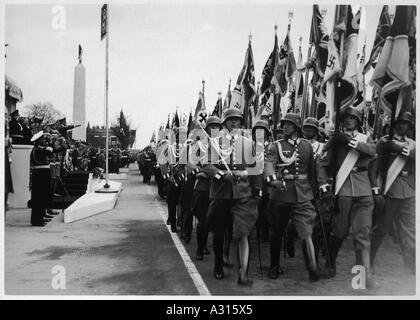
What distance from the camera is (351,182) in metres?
6.20

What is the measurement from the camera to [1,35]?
6.90 meters

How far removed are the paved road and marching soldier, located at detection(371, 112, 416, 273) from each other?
0.44m

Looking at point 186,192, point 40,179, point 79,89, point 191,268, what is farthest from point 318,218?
point 40,179

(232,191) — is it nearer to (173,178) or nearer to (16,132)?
(173,178)

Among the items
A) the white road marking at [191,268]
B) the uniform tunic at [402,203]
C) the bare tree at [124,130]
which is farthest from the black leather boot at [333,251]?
the bare tree at [124,130]

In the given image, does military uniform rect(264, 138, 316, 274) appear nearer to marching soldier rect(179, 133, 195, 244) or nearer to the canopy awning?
marching soldier rect(179, 133, 195, 244)

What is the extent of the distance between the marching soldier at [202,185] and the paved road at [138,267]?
27cm

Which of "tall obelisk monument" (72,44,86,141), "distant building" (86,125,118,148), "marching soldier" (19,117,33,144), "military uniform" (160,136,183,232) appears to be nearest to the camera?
"tall obelisk monument" (72,44,86,141)

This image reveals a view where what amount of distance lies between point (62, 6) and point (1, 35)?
93 centimetres

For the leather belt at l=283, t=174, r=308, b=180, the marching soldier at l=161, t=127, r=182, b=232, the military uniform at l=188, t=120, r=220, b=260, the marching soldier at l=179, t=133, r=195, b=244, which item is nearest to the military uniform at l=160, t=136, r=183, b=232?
the marching soldier at l=161, t=127, r=182, b=232

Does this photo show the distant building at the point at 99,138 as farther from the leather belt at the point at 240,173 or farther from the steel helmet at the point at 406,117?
the steel helmet at the point at 406,117

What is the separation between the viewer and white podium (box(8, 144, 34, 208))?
39.0ft
